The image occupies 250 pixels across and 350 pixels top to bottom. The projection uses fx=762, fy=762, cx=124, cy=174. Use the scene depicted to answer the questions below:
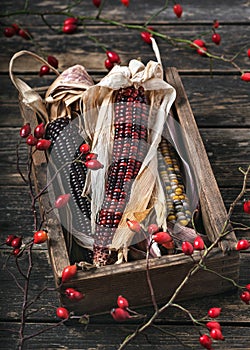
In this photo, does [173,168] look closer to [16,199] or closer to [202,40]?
[16,199]

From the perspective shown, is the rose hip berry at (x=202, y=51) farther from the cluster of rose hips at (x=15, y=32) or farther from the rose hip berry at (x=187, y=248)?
the rose hip berry at (x=187, y=248)

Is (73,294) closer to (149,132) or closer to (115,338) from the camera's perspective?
(115,338)

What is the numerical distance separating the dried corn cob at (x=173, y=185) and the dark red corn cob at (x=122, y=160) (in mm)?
48

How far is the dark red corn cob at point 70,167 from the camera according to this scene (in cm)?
133

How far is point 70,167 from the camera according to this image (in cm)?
140

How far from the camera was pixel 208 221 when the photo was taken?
1.30 meters

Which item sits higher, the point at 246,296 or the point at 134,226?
the point at 134,226

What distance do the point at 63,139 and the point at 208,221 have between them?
33 cm

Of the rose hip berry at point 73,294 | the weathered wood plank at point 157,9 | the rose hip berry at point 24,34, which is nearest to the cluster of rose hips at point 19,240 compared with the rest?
the rose hip berry at point 73,294

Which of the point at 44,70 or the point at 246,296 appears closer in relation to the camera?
the point at 246,296

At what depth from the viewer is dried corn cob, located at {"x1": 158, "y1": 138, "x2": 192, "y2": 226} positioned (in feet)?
4.36

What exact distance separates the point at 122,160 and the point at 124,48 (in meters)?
0.65

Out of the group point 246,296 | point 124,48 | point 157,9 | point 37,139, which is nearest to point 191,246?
point 246,296

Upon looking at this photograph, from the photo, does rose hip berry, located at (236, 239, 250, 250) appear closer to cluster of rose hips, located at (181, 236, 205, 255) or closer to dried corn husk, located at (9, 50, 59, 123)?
cluster of rose hips, located at (181, 236, 205, 255)
